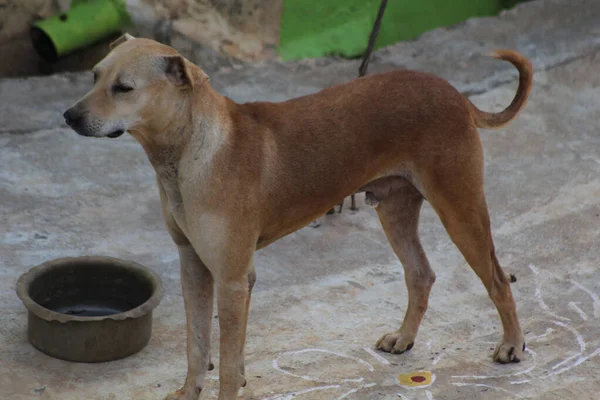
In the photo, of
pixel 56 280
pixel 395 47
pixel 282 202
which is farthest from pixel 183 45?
pixel 282 202

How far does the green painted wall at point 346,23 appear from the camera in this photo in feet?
29.9

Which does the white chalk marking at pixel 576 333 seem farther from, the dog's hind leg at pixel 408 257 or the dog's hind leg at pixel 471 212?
the dog's hind leg at pixel 408 257

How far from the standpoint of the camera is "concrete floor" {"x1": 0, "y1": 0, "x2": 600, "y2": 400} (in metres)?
5.04

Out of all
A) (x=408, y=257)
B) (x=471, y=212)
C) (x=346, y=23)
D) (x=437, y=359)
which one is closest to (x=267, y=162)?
(x=471, y=212)

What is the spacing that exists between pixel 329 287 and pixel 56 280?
161cm

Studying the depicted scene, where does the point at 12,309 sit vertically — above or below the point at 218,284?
below

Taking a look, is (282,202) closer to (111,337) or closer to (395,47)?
(111,337)

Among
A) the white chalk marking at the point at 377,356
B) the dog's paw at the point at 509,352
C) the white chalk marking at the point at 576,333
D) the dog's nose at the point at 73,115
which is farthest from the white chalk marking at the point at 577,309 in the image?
the dog's nose at the point at 73,115

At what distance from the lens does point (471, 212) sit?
491 centimetres

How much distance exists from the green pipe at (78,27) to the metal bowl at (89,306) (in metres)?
3.31

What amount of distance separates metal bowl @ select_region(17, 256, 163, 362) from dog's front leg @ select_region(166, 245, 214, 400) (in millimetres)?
434

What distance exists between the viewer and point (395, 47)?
9438mm

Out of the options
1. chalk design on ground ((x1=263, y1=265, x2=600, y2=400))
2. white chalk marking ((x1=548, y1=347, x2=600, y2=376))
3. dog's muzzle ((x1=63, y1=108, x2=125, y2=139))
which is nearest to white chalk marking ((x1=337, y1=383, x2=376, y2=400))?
chalk design on ground ((x1=263, y1=265, x2=600, y2=400))

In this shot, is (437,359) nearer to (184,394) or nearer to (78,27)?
(184,394)
